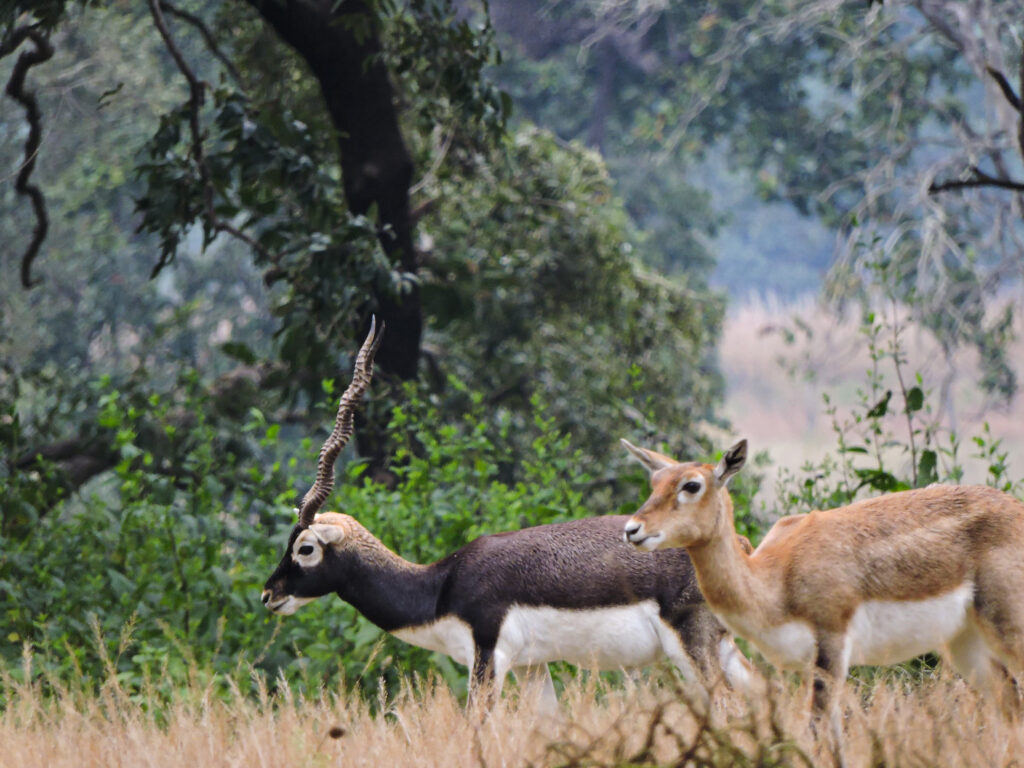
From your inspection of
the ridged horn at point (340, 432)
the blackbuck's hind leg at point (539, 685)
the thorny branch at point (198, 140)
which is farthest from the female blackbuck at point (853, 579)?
the thorny branch at point (198, 140)

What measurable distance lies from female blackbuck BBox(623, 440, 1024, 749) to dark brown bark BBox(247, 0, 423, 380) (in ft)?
17.7

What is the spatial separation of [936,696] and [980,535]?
53 cm

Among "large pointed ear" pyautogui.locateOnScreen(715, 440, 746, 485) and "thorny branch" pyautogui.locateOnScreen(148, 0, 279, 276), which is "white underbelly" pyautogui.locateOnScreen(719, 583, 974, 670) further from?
Answer: "thorny branch" pyautogui.locateOnScreen(148, 0, 279, 276)

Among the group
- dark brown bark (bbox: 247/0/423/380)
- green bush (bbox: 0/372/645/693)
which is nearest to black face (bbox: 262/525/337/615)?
green bush (bbox: 0/372/645/693)

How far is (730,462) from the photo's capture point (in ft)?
13.1

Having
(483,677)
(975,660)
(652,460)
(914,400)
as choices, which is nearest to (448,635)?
(483,677)

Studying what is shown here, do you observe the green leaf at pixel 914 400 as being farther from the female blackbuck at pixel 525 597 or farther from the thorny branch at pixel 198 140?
the thorny branch at pixel 198 140

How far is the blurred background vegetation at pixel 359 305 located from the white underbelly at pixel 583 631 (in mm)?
575

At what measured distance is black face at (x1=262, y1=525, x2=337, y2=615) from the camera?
15.9 feet

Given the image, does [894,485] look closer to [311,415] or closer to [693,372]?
[311,415]

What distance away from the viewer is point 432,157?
37.0 ft

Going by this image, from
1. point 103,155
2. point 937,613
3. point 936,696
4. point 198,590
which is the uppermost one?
point 103,155

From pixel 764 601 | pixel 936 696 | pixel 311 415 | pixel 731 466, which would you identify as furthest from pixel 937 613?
pixel 311 415

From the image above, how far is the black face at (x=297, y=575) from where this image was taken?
4.85m
